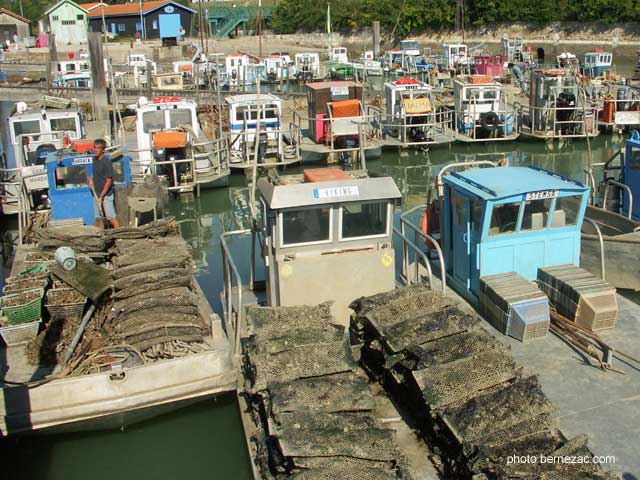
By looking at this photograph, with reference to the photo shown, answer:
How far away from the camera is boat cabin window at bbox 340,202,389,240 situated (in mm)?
10258

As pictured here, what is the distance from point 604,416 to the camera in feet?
27.0

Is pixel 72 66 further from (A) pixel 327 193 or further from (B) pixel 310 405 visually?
(B) pixel 310 405

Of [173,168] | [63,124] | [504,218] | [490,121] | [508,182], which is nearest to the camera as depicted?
[504,218]

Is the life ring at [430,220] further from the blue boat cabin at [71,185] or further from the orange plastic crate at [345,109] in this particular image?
the orange plastic crate at [345,109]

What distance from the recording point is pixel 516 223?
10.8 m

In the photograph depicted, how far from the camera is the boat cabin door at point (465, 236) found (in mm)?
10922

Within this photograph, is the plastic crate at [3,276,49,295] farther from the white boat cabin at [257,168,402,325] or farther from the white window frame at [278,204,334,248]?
the white window frame at [278,204,334,248]

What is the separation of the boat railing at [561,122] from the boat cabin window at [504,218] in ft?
63.6

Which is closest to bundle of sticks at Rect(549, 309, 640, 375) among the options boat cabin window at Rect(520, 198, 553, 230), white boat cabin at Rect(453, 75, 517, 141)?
boat cabin window at Rect(520, 198, 553, 230)

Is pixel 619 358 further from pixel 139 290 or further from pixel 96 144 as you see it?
pixel 96 144

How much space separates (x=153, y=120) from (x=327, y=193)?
15.3 m

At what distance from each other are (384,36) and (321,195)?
81.2 metres

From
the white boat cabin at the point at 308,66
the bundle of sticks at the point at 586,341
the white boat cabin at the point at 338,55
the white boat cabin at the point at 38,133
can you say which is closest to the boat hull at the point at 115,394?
the bundle of sticks at the point at 586,341

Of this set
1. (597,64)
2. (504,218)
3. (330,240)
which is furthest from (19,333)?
(597,64)
